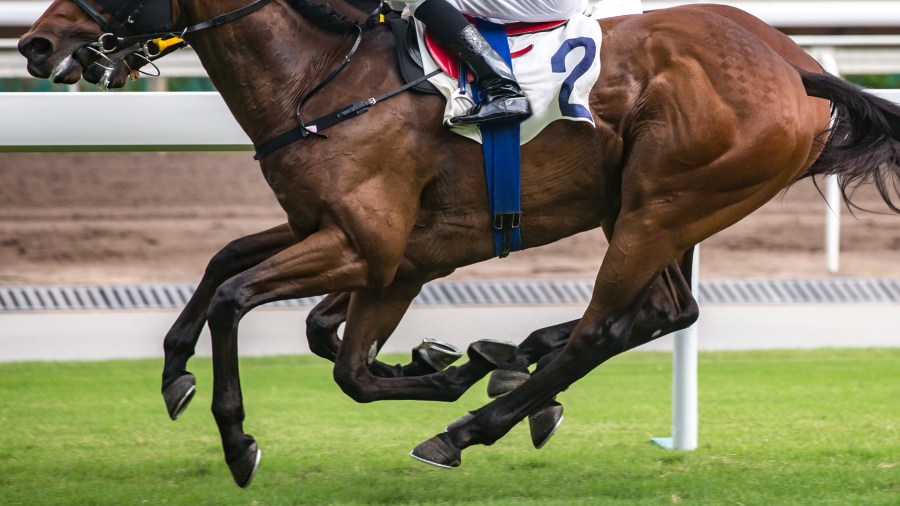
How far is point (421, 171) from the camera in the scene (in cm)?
350

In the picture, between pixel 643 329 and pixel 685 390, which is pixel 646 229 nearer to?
pixel 643 329

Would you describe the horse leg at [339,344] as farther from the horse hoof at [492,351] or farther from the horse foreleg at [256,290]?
the horse foreleg at [256,290]

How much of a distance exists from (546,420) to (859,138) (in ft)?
3.97

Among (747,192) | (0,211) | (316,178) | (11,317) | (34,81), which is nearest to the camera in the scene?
(316,178)

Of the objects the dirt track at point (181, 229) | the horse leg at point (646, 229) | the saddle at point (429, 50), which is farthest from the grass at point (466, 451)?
the dirt track at point (181, 229)

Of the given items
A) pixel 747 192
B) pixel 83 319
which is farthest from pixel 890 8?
pixel 83 319

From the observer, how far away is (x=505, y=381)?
151 inches

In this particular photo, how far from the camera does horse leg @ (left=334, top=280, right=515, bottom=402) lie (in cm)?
368

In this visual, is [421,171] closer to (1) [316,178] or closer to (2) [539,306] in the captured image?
(1) [316,178]

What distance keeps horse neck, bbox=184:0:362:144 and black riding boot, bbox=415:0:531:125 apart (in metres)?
0.32

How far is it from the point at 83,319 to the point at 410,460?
283cm

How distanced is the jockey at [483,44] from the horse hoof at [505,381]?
82 cm

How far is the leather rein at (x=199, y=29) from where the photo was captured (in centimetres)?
338

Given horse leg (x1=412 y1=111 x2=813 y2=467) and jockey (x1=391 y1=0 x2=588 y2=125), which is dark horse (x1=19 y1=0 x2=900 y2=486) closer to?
horse leg (x1=412 y1=111 x2=813 y2=467)
